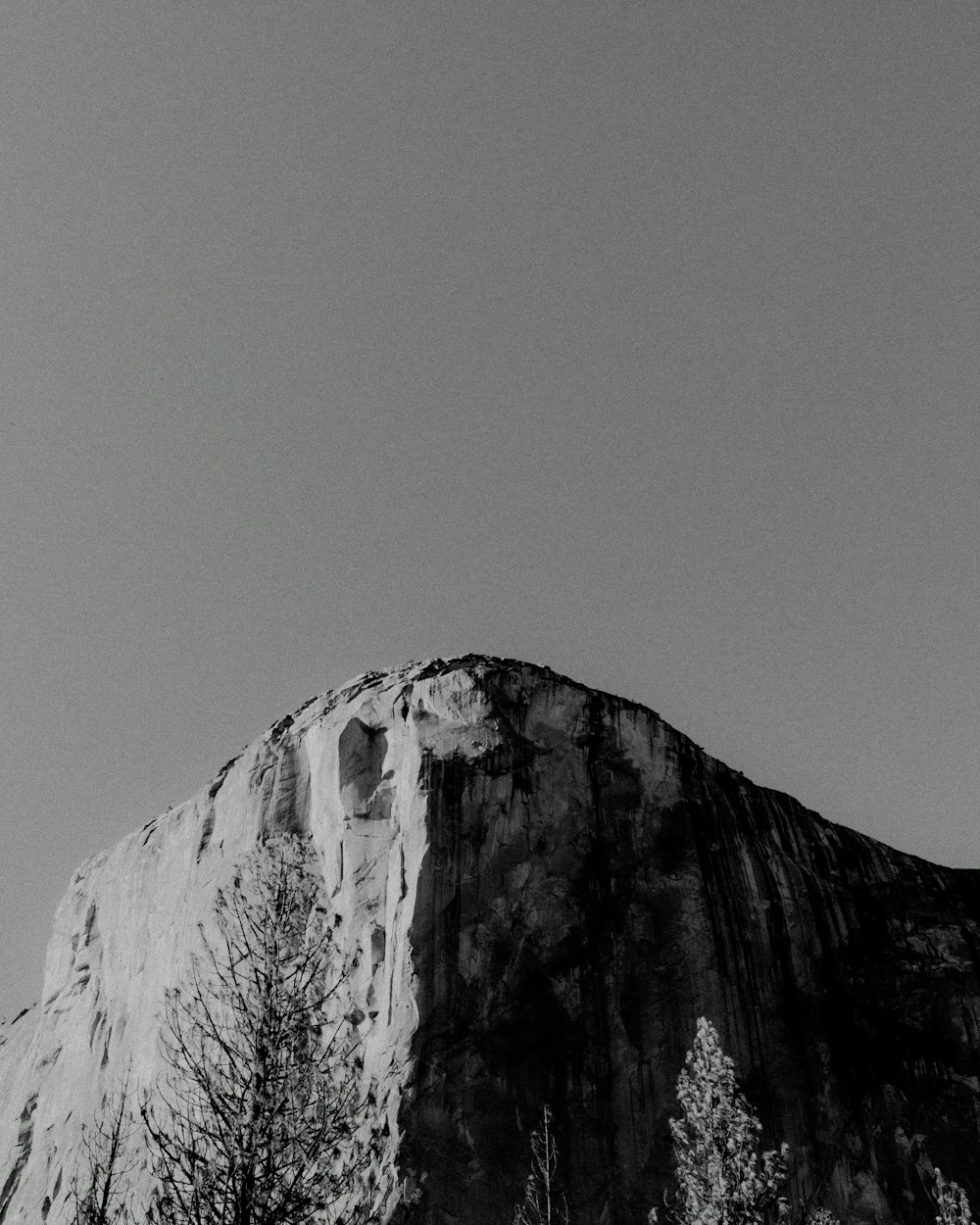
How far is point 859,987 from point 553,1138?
45.4 feet

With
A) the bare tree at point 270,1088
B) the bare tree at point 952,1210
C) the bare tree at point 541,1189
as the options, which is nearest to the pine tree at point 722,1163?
the bare tree at point 270,1088

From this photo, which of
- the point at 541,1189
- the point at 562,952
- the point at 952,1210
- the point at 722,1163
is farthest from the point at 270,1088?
the point at 952,1210

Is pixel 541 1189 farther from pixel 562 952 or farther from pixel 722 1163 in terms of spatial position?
pixel 722 1163

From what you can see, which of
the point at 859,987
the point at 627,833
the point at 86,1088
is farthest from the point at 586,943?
the point at 86,1088

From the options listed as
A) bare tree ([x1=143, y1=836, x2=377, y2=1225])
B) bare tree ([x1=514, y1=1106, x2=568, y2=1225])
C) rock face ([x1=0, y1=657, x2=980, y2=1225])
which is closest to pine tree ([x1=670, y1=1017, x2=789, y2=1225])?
bare tree ([x1=143, y1=836, x2=377, y2=1225])

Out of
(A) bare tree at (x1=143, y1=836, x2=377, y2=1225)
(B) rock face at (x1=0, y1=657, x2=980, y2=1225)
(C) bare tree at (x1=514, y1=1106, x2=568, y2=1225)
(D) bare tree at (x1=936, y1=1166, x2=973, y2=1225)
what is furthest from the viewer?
(B) rock face at (x1=0, y1=657, x2=980, y2=1225)

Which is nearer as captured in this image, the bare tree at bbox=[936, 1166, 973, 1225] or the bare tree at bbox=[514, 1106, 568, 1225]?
the bare tree at bbox=[936, 1166, 973, 1225]

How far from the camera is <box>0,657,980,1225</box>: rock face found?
1287 inches

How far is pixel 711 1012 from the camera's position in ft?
120

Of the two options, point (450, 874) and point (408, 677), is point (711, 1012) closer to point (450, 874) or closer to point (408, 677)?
point (450, 874)

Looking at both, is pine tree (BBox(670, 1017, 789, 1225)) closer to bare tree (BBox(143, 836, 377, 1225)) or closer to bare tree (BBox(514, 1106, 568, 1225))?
bare tree (BBox(143, 836, 377, 1225))

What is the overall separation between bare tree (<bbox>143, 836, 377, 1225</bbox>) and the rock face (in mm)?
14599

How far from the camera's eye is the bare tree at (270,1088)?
586 inches

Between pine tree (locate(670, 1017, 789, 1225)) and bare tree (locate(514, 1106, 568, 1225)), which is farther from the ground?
bare tree (locate(514, 1106, 568, 1225))
